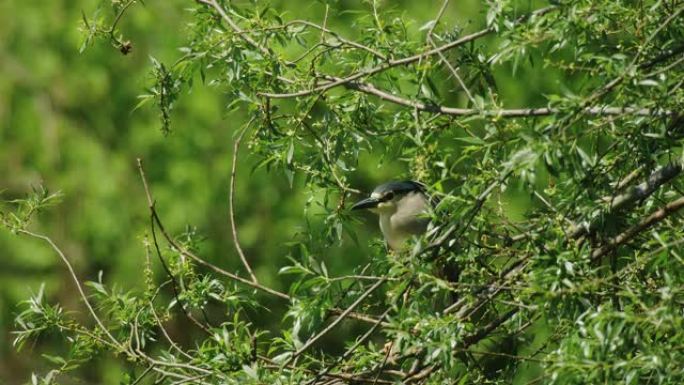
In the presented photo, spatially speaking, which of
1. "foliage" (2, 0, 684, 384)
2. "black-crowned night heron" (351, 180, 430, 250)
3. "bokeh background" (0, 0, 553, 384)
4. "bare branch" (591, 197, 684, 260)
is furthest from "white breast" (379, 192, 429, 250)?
"bokeh background" (0, 0, 553, 384)

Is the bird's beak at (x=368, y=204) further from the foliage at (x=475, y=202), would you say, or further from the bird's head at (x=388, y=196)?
the foliage at (x=475, y=202)

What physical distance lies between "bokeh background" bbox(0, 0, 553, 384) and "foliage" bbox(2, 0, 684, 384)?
11.2 feet

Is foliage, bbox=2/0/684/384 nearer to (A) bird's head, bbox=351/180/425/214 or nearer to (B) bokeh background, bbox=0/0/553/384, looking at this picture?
(A) bird's head, bbox=351/180/425/214

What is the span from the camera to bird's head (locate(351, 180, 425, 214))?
4375mm

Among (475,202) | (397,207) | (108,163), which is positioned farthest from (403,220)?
(108,163)

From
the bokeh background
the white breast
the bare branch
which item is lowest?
the bokeh background

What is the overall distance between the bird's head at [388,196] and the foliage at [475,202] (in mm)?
734

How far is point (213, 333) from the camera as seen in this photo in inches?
125

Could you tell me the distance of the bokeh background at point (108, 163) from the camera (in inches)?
277

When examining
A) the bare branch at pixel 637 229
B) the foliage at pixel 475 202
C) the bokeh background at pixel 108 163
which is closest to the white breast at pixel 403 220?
the foliage at pixel 475 202

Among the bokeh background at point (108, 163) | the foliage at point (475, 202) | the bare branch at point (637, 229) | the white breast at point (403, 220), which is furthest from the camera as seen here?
the bokeh background at point (108, 163)

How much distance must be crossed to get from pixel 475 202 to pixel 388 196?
65.6 inches

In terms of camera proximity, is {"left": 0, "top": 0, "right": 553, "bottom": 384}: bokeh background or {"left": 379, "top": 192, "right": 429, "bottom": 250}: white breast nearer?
{"left": 379, "top": 192, "right": 429, "bottom": 250}: white breast

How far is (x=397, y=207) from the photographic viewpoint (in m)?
4.42
